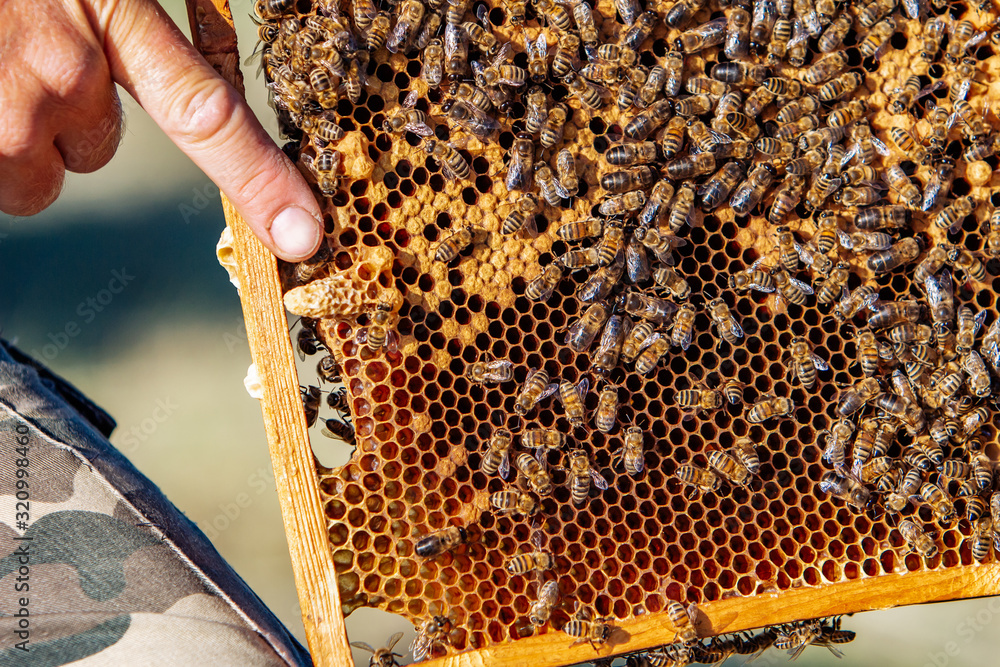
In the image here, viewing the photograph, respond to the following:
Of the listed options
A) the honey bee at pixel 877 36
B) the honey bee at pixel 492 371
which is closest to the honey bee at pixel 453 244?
the honey bee at pixel 492 371

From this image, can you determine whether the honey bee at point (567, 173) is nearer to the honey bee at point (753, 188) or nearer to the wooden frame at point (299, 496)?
the honey bee at point (753, 188)

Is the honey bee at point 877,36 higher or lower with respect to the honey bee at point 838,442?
higher

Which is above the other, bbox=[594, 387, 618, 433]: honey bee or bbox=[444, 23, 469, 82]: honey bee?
bbox=[444, 23, 469, 82]: honey bee

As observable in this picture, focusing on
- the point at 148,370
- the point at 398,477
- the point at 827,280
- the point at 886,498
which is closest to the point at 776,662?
the point at 886,498

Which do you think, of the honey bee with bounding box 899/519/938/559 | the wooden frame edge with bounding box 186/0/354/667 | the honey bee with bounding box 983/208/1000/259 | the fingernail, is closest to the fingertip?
the fingernail

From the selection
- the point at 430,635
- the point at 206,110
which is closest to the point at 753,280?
the point at 430,635

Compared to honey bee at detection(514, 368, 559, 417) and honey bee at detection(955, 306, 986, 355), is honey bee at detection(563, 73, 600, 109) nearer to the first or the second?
honey bee at detection(514, 368, 559, 417)
